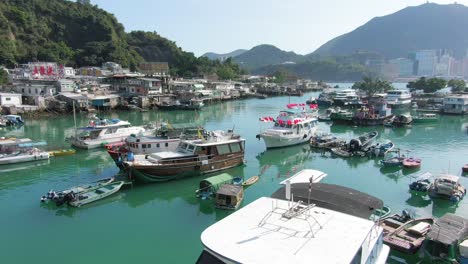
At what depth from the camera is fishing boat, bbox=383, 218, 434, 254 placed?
12.8 metres

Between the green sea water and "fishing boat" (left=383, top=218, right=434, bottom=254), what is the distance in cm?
49

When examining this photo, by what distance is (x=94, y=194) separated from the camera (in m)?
19.5

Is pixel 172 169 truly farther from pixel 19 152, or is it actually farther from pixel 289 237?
pixel 289 237

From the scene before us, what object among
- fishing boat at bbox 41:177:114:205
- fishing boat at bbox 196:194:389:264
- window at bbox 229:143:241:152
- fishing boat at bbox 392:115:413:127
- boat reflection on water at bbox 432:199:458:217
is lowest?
boat reflection on water at bbox 432:199:458:217

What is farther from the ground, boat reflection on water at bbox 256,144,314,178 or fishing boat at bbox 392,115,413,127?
fishing boat at bbox 392,115,413,127

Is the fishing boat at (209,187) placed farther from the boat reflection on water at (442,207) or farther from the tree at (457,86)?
the tree at (457,86)

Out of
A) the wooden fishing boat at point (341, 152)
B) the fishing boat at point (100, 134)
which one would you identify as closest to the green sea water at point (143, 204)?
the wooden fishing boat at point (341, 152)

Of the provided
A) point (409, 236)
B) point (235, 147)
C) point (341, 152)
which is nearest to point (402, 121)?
point (341, 152)

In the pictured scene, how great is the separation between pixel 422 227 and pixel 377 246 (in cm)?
585

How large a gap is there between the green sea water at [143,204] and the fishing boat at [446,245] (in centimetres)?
74

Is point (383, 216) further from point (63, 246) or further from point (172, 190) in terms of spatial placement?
point (63, 246)

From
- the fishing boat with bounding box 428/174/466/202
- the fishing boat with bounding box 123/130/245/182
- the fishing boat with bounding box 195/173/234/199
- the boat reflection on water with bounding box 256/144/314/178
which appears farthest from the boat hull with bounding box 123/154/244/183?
the fishing boat with bounding box 428/174/466/202

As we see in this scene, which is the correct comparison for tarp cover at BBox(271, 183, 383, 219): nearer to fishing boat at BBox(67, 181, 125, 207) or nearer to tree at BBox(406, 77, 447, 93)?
fishing boat at BBox(67, 181, 125, 207)

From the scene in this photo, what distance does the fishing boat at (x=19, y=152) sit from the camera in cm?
2706
